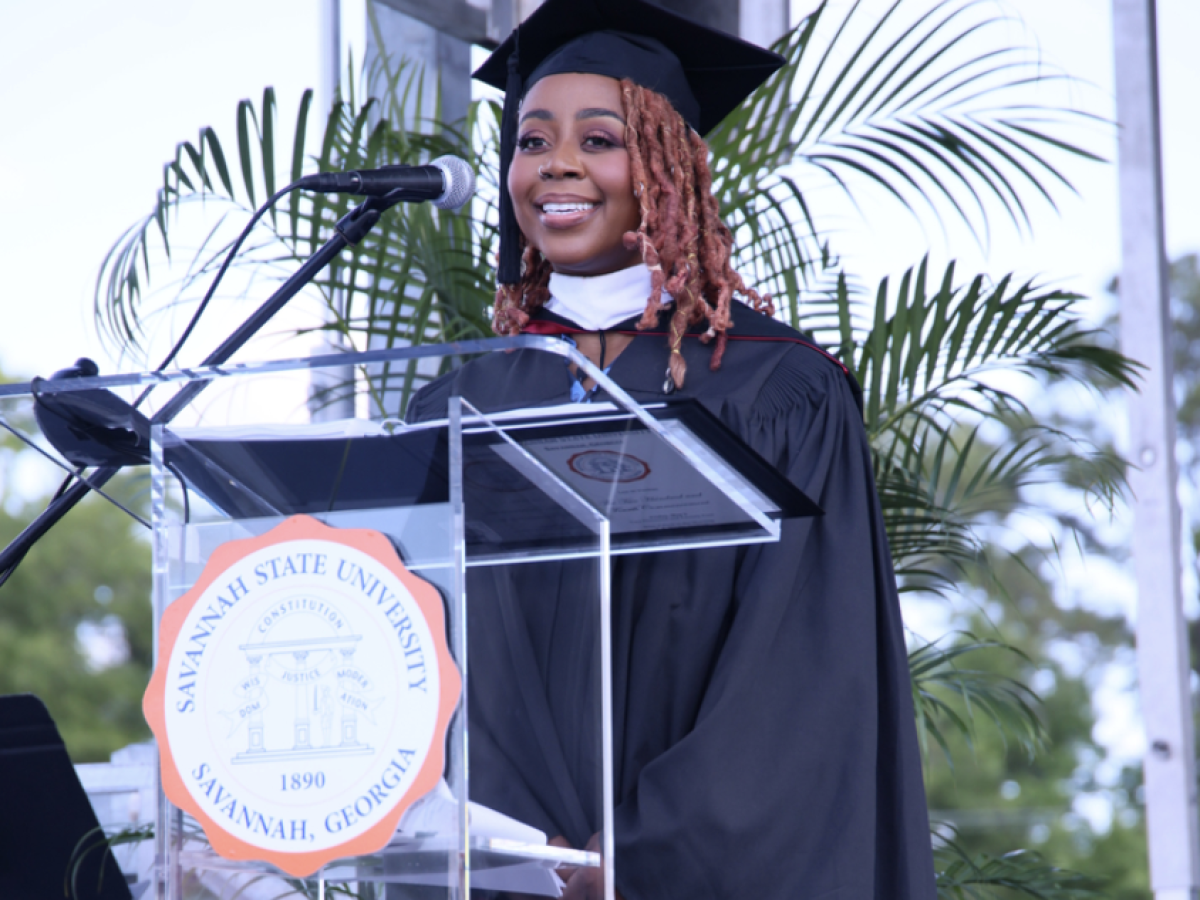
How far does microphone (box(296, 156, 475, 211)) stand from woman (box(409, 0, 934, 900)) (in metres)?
0.22

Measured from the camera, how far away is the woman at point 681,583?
1.38 m

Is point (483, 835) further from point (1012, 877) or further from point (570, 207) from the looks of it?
point (1012, 877)

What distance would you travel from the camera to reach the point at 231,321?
3562 mm

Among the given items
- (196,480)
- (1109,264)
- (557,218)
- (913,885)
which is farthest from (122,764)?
(1109,264)

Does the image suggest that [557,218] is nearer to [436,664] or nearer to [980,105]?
[436,664]

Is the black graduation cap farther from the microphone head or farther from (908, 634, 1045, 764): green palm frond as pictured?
(908, 634, 1045, 764): green palm frond

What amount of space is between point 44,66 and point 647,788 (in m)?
9.44

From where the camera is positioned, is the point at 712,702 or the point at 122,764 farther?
the point at 122,764

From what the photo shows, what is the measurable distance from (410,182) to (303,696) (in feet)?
2.74

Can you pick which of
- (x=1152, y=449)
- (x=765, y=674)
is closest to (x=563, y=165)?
(x=765, y=674)

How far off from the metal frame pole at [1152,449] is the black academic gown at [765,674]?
2.60 meters

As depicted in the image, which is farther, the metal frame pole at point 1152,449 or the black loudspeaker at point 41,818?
the metal frame pole at point 1152,449

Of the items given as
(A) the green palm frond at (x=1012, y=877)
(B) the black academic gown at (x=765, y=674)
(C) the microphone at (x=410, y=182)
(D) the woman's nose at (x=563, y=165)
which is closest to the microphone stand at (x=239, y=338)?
(C) the microphone at (x=410, y=182)

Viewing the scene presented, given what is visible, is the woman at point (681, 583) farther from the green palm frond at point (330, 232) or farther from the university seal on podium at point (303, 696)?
the green palm frond at point (330, 232)
